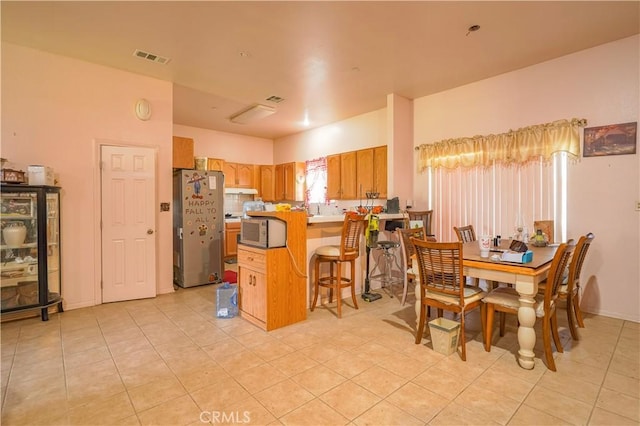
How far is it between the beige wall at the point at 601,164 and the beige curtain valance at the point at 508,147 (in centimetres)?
13

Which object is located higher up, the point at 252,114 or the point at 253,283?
the point at 252,114

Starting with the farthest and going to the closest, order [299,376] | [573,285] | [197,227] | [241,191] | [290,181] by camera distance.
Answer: [241,191] < [290,181] < [197,227] < [573,285] < [299,376]

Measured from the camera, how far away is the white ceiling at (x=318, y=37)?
2.83 m

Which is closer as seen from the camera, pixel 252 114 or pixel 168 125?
pixel 168 125

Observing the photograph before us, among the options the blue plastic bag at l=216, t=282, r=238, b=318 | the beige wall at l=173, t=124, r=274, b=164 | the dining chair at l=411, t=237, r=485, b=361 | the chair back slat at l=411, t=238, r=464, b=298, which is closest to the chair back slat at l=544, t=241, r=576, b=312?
the dining chair at l=411, t=237, r=485, b=361

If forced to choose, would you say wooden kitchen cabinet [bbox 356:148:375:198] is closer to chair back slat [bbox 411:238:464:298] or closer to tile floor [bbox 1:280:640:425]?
tile floor [bbox 1:280:640:425]

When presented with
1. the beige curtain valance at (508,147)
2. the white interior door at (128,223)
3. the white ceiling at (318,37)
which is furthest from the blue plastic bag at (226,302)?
the beige curtain valance at (508,147)

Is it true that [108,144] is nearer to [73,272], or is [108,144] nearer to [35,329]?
[73,272]

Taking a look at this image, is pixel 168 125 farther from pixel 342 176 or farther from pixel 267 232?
pixel 342 176

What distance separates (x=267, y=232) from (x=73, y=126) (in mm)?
2847

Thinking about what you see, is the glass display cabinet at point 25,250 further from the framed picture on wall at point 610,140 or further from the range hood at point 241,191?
the framed picture on wall at point 610,140

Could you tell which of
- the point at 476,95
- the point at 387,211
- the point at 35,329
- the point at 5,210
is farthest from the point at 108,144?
the point at 476,95

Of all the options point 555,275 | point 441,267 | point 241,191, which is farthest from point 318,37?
point 241,191

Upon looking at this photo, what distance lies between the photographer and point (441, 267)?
2.54m
